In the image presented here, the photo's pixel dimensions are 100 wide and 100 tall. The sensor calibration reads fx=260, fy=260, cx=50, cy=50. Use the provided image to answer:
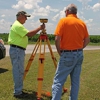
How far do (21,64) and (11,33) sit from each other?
0.76 meters

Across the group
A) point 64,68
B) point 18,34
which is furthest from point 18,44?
point 64,68

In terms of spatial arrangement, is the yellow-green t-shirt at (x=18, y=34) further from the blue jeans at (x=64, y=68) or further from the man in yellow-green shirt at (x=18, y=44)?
the blue jeans at (x=64, y=68)

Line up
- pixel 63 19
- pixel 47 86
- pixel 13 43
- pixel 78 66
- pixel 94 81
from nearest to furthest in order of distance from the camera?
pixel 63 19 < pixel 78 66 < pixel 13 43 < pixel 47 86 < pixel 94 81

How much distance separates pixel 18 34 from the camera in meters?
5.90

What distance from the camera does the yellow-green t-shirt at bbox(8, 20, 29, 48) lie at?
5824 millimetres

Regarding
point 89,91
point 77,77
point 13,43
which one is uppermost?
point 13,43

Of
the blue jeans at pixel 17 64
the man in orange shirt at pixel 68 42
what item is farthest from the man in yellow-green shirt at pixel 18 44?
the man in orange shirt at pixel 68 42

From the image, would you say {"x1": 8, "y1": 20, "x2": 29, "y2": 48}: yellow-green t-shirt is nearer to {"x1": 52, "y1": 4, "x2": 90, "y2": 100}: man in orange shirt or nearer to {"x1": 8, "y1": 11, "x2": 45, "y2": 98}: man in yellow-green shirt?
{"x1": 8, "y1": 11, "x2": 45, "y2": 98}: man in yellow-green shirt

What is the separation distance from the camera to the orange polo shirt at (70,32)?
4805mm

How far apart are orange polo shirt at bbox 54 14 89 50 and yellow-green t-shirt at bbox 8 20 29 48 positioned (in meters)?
1.20

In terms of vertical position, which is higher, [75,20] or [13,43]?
[75,20]

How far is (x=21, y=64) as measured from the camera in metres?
6.12

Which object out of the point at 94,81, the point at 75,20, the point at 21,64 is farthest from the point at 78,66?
the point at 94,81

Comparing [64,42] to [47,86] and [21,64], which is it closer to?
[21,64]
